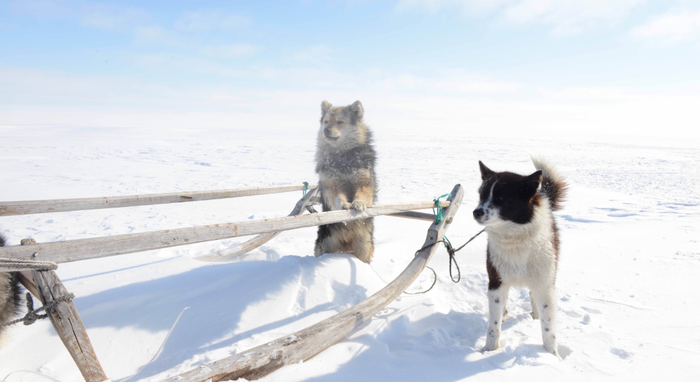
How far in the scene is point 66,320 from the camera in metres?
1.76

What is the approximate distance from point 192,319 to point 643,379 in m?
3.13

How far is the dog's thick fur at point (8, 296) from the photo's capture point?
2.26m

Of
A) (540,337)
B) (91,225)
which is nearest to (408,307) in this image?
(540,337)

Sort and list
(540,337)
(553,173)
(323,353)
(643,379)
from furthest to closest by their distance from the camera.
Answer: (553,173) < (540,337) < (323,353) < (643,379)

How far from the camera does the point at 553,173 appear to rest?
299 cm

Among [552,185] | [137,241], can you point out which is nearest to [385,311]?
[552,185]

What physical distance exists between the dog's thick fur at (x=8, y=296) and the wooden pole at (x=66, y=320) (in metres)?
0.64

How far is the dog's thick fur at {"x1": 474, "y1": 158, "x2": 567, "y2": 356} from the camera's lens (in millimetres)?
2494

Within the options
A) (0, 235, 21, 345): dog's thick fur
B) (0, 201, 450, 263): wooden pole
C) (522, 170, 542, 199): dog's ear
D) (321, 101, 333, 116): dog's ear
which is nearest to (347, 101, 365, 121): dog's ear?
(321, 101, 333, 116): dog's ear

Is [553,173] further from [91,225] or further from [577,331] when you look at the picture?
[91,225]

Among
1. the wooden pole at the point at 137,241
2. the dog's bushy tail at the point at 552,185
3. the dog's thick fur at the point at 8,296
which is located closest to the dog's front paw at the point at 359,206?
the wooden pole at the point at 137,241

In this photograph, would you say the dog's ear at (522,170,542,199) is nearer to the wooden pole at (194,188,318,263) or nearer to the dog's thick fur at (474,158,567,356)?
the dog's thick fur at (474,158,567,356)

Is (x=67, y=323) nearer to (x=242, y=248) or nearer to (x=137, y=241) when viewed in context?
(x=137, y=241)

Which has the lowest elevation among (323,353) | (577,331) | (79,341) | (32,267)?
(577,331)
